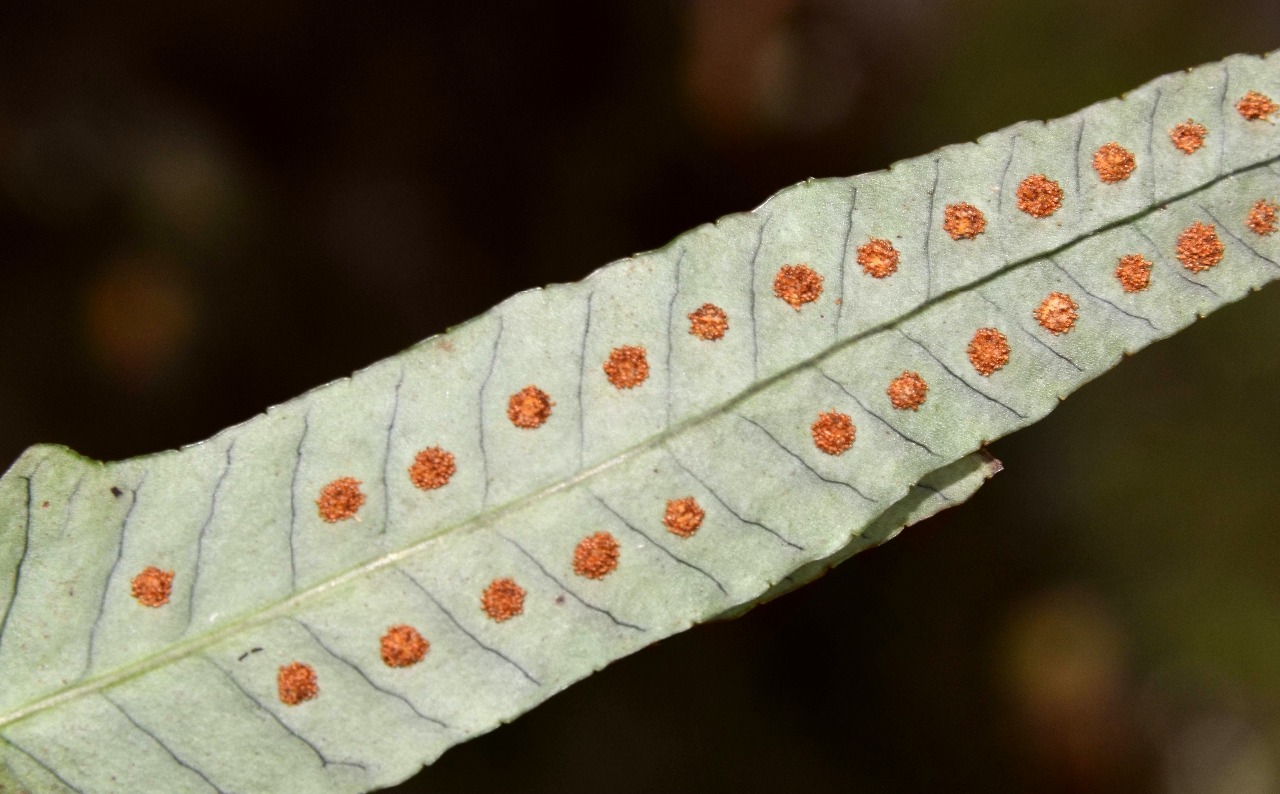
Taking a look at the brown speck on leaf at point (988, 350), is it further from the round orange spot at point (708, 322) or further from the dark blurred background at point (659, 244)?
the dark blurred background at point (659, 244)

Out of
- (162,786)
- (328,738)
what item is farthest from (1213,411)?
(162,786)

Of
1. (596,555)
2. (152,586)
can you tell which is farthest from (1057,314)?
(152,586)

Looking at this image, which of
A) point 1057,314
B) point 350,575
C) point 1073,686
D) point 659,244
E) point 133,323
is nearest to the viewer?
point 350,575

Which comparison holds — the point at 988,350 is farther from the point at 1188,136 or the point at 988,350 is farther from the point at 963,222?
the point at 1188,136

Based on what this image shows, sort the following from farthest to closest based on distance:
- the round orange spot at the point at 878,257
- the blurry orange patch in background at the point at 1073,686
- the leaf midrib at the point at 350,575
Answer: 1. the blurry orange patch in background at the point at 1073,686
2. the round orange spot at the point at 878,257
3. the leaf midrib at the point at 350,575

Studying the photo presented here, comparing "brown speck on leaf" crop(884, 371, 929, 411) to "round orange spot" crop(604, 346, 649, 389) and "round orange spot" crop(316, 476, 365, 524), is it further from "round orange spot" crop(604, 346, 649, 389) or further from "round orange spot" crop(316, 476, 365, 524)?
"round orange spot" crop(316, 476, 365, 524)

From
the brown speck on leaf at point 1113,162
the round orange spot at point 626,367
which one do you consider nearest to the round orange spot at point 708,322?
the round orange spot at point 626,367
